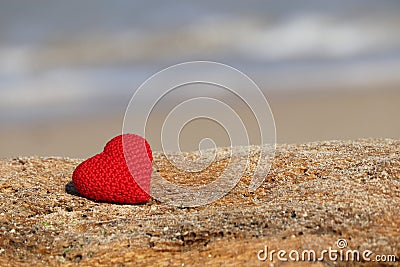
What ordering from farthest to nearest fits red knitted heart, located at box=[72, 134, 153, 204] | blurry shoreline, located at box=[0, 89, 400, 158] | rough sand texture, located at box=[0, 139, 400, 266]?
blurry shoreline, located at box=[0, 89, 400, 158] < red knitted heart, located at box=[72, 134, 153, 204] < rough sand texture, located at box=[0, 139, 400, 266]

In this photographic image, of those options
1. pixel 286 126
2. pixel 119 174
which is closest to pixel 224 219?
pixel 119 174

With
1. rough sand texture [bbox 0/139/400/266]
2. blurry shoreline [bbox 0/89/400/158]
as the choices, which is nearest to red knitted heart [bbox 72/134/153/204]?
rough sand texture [bbox 0/139/400/266]

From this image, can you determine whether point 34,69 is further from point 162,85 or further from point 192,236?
point 192,236

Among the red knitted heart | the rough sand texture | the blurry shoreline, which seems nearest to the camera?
the rough sand texture

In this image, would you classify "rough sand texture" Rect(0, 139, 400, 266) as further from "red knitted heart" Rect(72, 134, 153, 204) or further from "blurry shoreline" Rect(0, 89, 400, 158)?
"blurry shoreline" Rect(0, 89, 400, 158)

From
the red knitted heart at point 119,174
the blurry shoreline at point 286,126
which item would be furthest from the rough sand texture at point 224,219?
the blurry shoreline at point 286,126

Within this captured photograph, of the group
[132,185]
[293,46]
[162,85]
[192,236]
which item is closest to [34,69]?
[293,46]

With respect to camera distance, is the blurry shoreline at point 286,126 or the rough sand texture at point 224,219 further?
the blurry shoreline at point 286,126

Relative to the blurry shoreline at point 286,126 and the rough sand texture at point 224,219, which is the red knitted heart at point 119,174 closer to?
the rough sand texture at point 224,219
